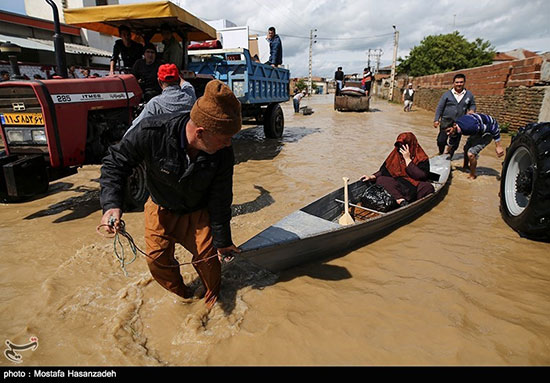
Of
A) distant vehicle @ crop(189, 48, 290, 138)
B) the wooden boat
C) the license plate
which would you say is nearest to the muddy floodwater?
the wooden boat

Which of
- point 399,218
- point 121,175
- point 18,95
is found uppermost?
point 18,95

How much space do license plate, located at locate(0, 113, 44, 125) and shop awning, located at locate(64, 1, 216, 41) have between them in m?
2.30

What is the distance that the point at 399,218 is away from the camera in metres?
3.92

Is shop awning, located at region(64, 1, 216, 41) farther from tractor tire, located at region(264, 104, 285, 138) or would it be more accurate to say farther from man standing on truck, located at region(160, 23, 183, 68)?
tractor tire, located at region(264, 104, 285, 138)

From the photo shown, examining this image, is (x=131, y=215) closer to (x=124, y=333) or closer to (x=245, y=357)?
(x=124, y=333)

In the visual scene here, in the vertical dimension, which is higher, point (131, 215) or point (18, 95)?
Result: point (18, 95)

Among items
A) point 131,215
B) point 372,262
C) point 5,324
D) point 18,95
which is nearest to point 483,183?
point 372,262

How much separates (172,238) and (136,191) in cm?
237

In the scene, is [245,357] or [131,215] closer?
[245,357]

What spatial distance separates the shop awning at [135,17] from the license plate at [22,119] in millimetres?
2302

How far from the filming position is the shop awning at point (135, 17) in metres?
5.17
